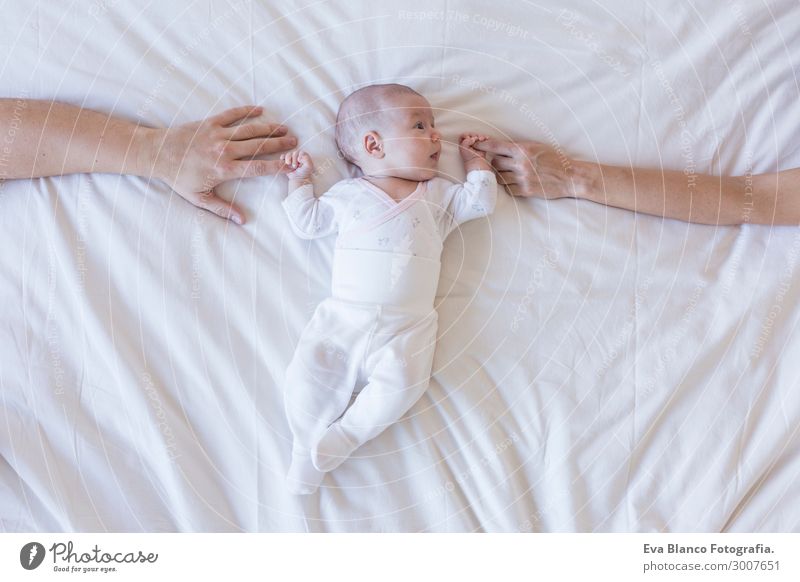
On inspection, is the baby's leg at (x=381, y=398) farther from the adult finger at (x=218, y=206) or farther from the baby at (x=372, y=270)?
the adult finger at (x=218, y=206)

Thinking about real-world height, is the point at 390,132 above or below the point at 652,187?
above

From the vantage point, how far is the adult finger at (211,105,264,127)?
1.14 meters

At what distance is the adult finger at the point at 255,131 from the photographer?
114 centimetres

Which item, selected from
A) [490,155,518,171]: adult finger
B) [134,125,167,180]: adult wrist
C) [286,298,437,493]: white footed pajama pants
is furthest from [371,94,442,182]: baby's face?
[134,125,167,180]: adult wrist

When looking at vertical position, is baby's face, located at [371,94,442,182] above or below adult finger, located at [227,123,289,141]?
below

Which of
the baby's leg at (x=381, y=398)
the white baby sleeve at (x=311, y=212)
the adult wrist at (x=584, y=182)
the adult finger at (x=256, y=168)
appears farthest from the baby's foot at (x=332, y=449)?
the adult wrist at (x=584, y=182)

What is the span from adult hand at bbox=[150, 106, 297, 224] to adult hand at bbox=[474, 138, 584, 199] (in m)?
0.32

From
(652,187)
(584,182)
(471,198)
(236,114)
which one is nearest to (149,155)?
(236,114)

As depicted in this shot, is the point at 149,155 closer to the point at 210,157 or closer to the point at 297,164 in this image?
the point at 210,157

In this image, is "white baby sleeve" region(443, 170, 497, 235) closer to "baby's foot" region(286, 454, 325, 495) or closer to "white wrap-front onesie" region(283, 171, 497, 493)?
"white wrap-front onesie" region(283, 171, 497, 493)

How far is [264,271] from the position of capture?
1.13m

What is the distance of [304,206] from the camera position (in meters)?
1.12

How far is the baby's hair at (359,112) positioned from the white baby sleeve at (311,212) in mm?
73

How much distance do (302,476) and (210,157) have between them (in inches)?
18.7
